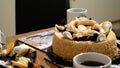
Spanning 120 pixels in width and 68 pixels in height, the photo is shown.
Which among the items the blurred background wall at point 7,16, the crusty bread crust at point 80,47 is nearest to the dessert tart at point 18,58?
the crusty bread crust at point 80,47

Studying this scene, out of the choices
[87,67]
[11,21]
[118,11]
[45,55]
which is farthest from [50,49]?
[118,11]

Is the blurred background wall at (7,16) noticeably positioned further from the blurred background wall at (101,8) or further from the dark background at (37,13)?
the blurred background wall at (101,8)

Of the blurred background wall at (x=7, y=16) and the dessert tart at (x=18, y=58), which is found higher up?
the dessert tart at (x=18, y=58)

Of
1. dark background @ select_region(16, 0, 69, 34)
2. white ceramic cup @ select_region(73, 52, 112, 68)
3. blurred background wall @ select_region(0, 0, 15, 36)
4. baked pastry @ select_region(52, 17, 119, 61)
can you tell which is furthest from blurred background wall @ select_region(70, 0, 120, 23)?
white ceramic cup @ select_region(73, 52, 112, 68)

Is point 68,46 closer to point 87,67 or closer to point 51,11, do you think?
point 87,67

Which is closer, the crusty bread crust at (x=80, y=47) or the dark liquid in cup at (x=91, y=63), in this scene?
the dark liquid in cup at (x=91, y=63)
